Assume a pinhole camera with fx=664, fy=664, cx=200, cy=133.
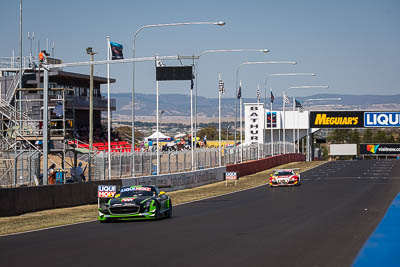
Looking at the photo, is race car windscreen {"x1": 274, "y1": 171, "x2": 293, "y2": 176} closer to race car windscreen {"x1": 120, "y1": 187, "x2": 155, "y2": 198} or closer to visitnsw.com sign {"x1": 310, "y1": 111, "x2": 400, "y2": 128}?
race car windscreen {"x1": 120, "y1": 187, "x2": 155, "y2": 198}

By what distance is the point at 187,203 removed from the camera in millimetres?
30984

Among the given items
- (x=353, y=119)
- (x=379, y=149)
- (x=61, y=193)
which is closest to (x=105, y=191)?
(x=61, y=193)

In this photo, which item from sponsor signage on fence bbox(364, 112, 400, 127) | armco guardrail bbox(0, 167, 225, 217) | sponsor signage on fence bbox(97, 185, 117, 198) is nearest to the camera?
armco guardrail bbox(0, 167, 225, 217)

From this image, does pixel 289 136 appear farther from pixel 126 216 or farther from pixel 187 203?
pixel 126 216

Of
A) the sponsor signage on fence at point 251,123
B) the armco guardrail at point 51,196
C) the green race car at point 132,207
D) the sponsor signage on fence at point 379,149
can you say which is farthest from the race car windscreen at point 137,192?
the sponsor signage on fence at point 379,149

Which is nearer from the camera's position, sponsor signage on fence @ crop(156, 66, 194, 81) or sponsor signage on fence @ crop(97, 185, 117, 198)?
sponsor signage on fence @ crop(97, 185, 117, 198)

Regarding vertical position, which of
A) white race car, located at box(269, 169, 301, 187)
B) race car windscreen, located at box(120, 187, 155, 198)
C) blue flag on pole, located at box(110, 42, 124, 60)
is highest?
blue flag on pole, located at box(110, 42, 124, 60)

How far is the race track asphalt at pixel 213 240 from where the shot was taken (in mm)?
12438

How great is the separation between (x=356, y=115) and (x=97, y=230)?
86.1 metres

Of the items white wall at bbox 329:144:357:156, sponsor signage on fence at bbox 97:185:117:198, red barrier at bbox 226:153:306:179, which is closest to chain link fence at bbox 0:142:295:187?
red barrier at bbox 226:153:306:179

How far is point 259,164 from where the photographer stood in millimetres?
65938

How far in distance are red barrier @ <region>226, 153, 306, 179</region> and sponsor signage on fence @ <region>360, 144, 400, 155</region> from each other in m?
51.2

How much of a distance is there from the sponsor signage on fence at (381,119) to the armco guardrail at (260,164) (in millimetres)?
14449

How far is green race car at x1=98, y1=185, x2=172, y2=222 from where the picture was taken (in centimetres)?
2102
